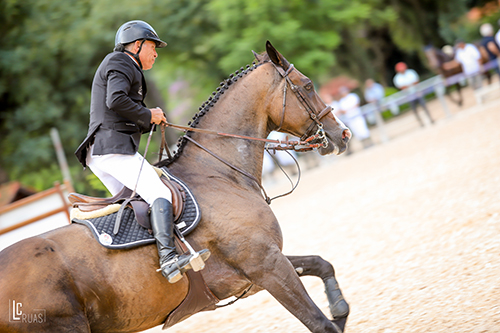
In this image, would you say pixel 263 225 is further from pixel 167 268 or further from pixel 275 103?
pixel 275 103

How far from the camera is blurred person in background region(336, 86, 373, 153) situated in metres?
19.9

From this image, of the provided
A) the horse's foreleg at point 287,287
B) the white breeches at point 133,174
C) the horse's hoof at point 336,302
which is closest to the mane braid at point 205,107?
the white breeches at point 133,174

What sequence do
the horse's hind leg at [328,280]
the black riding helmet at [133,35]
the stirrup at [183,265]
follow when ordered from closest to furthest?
the stirrup at [183,265] → the black riding helmet at [133,35] → the horse's hind leg at [328,280]

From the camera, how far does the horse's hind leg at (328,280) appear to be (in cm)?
468

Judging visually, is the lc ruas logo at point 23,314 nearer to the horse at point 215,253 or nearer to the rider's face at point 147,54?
the horse at point 215,253

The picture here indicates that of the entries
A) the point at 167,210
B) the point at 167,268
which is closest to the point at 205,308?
the point at 167,268

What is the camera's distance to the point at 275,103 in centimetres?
502

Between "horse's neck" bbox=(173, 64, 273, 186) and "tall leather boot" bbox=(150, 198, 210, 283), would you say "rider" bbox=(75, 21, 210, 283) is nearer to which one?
"tall leather boot" bbox=(150, 198, 210, 283)

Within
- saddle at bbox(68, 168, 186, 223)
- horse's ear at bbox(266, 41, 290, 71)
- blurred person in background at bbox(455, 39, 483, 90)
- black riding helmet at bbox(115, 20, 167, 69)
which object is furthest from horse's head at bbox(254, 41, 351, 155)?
blurred person in background at bbox(455, 39, 483, 90)

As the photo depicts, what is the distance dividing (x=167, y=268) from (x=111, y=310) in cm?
52

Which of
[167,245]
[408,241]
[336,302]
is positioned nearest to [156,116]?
[167,245]

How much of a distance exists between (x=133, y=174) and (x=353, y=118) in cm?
1659

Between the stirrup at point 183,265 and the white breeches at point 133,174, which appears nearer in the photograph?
the stirrup at point 183,265

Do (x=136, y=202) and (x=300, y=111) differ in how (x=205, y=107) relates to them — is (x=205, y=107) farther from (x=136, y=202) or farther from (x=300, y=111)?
(x=136, y=202)
